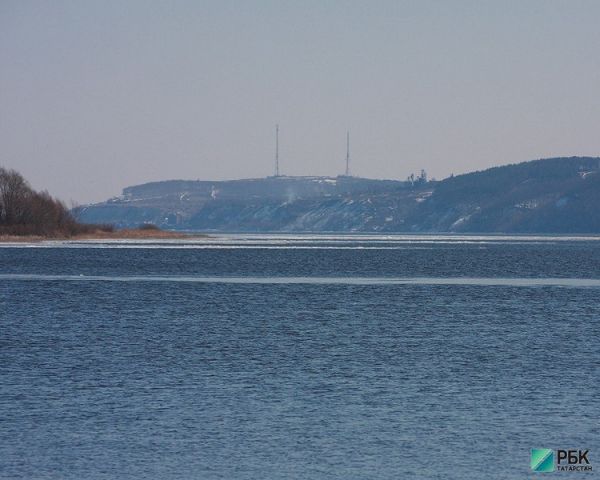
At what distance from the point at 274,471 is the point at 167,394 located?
844 cm

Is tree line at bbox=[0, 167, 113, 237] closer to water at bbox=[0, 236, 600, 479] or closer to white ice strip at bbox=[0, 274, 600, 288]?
white ice strip at bbox=[0, 274, 600, 288]

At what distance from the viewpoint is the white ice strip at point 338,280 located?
83.2 metres

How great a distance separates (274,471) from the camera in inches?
856

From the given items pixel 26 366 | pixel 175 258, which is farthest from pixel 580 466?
pixel 175 258

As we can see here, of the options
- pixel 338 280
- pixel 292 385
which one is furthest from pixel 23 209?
pixel 292 385

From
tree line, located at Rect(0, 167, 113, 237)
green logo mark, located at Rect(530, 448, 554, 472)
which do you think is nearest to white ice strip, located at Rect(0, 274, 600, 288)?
green logo mark, located at Rect(530, 448, 554, 472)

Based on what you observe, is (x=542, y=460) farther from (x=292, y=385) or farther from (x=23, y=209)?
(x=23, y=209)

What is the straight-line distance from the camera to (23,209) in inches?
6944

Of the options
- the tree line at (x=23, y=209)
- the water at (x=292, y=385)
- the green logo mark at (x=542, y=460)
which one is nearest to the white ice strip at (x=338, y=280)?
the water at (x=292, y=385)

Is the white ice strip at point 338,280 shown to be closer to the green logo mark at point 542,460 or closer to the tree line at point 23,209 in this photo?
the green logo mark at point 542,460

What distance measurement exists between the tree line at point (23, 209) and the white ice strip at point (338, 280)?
88.1 meters

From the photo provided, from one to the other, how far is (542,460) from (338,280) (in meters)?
65.4

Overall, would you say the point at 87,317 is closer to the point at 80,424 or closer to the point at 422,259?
the point at 80,424

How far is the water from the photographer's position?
22797 mm
